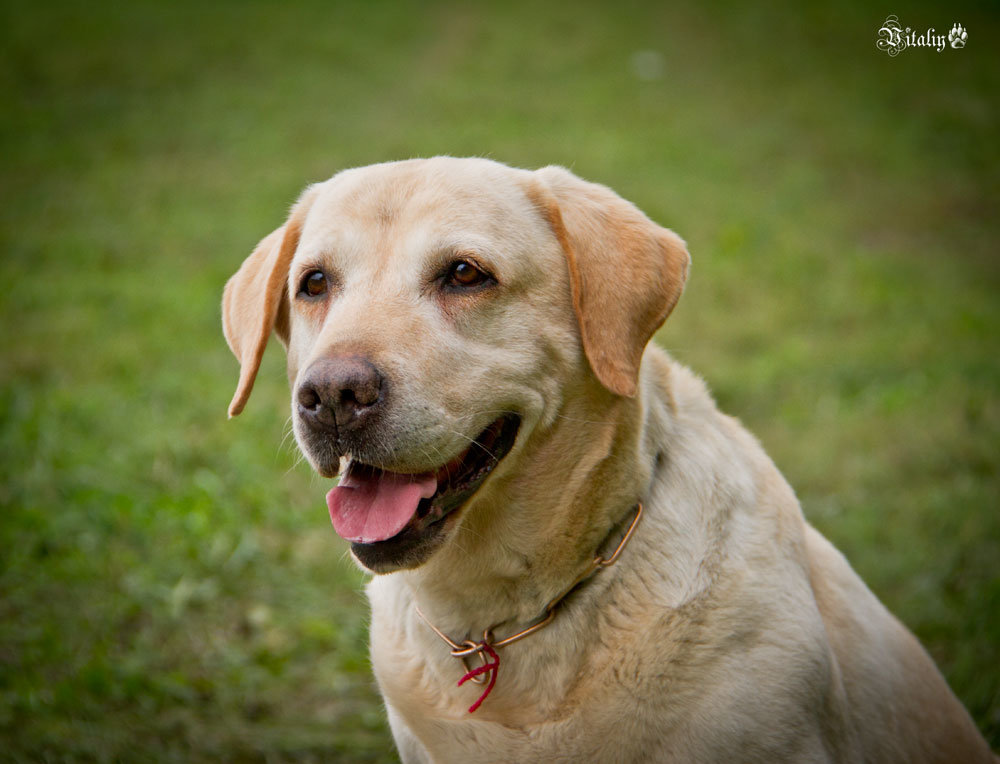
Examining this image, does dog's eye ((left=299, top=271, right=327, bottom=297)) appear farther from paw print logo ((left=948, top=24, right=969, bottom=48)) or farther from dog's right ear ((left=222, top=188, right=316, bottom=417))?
paw print logo ((left=948, top=24, right=969, bottom=48))

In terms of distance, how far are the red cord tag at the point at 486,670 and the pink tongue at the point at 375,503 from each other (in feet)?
1.64

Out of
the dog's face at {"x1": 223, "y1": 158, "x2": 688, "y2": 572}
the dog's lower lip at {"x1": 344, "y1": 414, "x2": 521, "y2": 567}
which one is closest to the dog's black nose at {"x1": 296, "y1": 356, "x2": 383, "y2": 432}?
the dog's face at {"x1": 223, "y1": 158, "x2": 688, "y2": 572}

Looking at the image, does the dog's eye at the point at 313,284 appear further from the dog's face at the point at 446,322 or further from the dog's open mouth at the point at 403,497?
the dog's open mouth at the point at 403,497

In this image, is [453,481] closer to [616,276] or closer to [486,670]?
[486,670]

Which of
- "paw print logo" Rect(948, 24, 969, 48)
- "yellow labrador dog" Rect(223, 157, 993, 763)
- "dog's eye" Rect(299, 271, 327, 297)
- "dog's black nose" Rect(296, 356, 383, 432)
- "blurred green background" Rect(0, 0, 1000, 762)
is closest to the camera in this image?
"dog's black nose" Rect(296, 356, 383, 432)

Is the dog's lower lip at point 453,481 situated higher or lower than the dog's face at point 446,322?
lower

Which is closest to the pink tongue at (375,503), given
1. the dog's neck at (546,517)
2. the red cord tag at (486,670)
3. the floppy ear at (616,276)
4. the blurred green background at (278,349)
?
the dog's neck at (546,517)

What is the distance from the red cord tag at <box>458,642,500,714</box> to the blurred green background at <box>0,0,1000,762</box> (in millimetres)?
1411

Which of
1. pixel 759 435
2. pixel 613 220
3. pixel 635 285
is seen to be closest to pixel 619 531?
pixel 635 285

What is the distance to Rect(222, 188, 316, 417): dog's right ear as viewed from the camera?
121 inches

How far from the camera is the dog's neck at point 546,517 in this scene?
269 centimetres

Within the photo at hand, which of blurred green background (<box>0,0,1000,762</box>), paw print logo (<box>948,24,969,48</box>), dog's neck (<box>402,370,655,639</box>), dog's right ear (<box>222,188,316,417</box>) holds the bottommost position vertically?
blurred green background (<box>0,0,1000,762</box>)

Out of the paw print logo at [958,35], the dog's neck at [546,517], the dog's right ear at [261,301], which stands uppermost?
the paw print logo at [958,35]

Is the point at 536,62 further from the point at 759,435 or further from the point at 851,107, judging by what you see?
the point at 759,435
